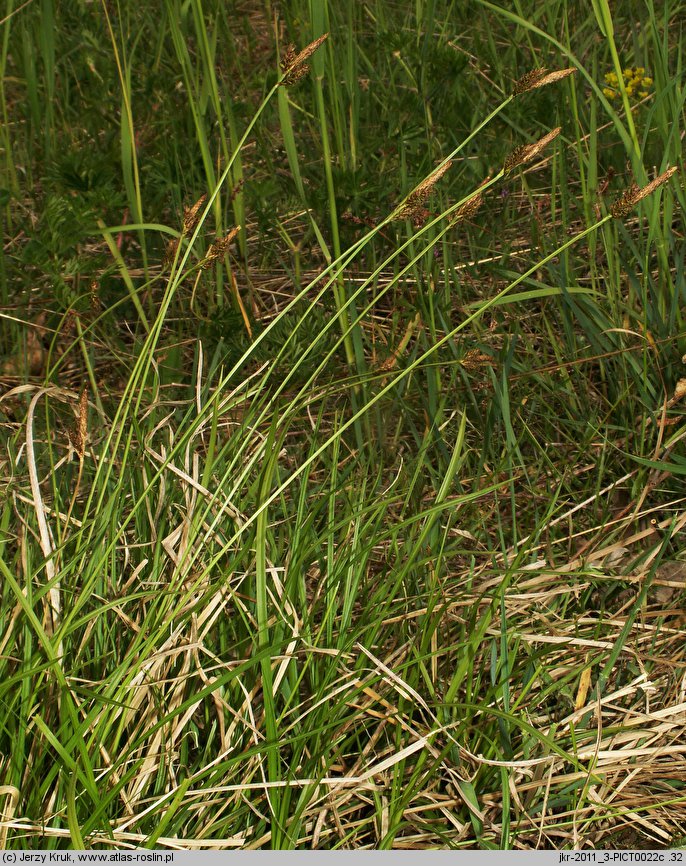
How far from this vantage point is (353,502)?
1.56 meters

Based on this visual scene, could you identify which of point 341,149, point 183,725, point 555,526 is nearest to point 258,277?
point 341,149

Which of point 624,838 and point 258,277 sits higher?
point 258,277

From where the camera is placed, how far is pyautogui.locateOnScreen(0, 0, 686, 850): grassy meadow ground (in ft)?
3.93

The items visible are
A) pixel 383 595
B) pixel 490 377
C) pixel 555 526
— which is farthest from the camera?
pixel 490 377

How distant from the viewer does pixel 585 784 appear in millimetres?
1213

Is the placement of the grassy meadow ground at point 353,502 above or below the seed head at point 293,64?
below

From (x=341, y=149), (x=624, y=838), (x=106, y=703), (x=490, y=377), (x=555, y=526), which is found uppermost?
(x=341, y=149)

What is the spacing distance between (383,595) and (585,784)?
0.37 m

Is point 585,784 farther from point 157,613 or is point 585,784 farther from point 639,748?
point 157,613

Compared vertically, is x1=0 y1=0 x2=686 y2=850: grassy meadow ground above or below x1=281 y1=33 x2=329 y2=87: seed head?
below

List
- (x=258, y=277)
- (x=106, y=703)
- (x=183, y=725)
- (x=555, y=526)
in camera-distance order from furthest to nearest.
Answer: (x=258, y=277), (x=555, y=526), (x=183, y=725), (x=106, y=703)

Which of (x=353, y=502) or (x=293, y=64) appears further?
(x=353, y=502)

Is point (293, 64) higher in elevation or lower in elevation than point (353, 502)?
higher

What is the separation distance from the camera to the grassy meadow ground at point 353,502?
1.20 m
